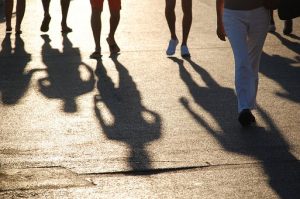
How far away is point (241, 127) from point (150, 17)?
9860 millimetres

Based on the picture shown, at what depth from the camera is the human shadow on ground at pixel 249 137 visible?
7.10 metres

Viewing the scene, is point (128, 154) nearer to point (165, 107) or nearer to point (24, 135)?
point (24, 135)

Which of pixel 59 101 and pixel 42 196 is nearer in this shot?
pixel 42 196

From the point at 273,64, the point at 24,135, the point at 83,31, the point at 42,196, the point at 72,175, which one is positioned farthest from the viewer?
the point at 83,31

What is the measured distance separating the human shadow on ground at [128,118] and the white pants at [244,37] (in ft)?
2.75

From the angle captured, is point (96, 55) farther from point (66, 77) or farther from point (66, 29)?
point (66, 29)

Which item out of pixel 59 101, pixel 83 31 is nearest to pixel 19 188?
pixel 59 101

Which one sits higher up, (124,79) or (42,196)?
(42,196)

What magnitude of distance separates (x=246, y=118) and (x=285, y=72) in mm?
3217

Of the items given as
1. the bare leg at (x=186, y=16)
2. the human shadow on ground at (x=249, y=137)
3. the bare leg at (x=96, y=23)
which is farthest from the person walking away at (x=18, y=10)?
the human shadow on ground at (x=249, y=137)

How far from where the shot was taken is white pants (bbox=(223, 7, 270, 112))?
8828 millimetres

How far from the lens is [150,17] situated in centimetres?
Answer: 1864

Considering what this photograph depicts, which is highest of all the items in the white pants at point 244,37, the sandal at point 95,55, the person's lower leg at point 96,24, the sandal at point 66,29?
the white pants at point 244,37

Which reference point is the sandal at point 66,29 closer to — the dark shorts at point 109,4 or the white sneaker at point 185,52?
the dark shorts at point 109,4
